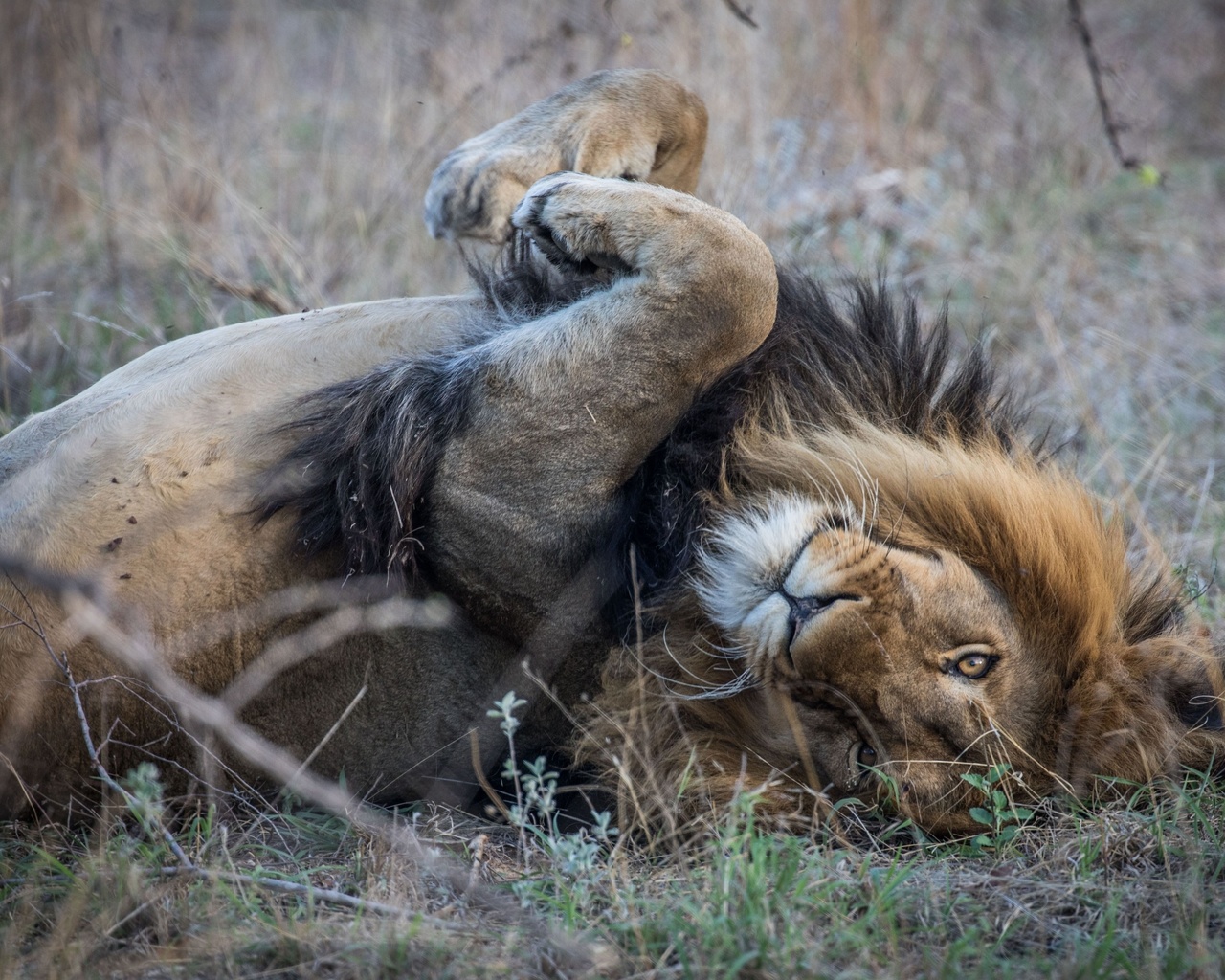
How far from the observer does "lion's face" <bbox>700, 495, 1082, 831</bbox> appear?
2176 millimetres

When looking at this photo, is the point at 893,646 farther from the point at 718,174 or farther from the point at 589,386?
the point at 718,174

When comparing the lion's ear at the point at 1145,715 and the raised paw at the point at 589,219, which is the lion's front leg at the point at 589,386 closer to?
the raised paw at the point at 589,219

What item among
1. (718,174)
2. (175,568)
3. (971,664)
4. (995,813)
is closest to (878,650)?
(971,664)

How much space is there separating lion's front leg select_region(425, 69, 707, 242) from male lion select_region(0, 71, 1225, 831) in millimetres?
262

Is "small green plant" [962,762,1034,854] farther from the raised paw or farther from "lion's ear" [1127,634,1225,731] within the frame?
the raised paw

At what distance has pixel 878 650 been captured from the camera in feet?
7.08

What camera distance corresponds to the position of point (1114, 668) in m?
2.39

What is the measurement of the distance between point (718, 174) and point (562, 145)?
7.11ft

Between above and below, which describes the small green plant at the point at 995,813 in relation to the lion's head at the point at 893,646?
below

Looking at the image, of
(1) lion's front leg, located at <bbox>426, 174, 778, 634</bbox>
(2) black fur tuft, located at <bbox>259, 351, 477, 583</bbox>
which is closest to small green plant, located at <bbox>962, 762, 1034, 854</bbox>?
(1) lion's front leg, located at <bbox>426, 174, 778, 634</bbox>

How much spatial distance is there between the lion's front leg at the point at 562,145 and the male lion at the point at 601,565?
262 mm

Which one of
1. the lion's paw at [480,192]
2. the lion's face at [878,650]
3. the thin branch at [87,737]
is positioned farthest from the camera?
the lion's paw at [480,192]

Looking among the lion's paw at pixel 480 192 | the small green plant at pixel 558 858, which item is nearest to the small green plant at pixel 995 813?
the small green plant at pixel 558 858

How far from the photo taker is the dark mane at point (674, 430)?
2.33 metres
